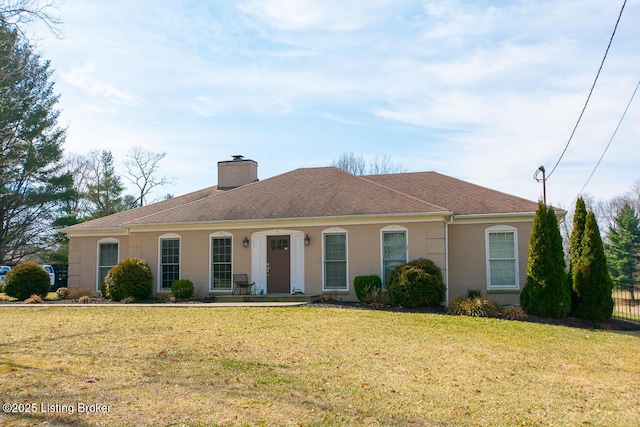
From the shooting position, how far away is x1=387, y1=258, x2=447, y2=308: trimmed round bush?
1723 centimetres

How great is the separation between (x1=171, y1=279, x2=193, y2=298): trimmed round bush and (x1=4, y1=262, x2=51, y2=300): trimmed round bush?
18.7 ft

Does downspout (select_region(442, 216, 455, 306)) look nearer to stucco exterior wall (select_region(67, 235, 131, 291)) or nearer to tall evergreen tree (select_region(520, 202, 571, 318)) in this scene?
tall evergreen tree (select_region(520, 202, 571, 318))

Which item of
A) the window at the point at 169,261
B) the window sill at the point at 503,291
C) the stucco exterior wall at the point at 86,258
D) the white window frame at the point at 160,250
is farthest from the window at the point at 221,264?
the window sill at the point at 503,291

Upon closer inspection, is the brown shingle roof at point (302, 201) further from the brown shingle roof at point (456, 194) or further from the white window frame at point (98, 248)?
the white window frame at point (98, 248)

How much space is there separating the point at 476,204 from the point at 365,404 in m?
14.2

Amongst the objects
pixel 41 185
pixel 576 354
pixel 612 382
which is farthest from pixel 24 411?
pixel 41 185

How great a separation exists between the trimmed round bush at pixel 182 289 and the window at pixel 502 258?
10.3 m

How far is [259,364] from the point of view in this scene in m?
9.55

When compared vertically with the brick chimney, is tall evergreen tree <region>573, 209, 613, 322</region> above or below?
below

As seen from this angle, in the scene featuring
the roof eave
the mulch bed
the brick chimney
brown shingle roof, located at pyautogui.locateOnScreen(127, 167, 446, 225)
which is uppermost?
the brick chimney

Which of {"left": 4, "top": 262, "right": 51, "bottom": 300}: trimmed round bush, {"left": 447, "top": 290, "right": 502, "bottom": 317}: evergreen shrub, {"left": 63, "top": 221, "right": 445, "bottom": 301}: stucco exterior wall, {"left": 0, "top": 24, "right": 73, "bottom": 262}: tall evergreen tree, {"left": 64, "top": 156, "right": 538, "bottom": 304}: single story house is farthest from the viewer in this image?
{"left": 0, "top": 24, "right": 73, "bottom": 262}: tall evergreen tree

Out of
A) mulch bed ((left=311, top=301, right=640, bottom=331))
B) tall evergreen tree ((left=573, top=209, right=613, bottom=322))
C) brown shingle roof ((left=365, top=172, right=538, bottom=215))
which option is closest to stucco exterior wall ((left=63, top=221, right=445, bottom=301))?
mulch bed ((left=311, top=301, right=640, bottom=331))

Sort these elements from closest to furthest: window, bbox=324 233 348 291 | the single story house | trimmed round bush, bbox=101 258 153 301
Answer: the single story house < window, bbox=324 233 348 291 < trimmed round bush, bbox=101 258 153 301

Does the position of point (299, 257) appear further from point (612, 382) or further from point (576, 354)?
point (612, 382)
